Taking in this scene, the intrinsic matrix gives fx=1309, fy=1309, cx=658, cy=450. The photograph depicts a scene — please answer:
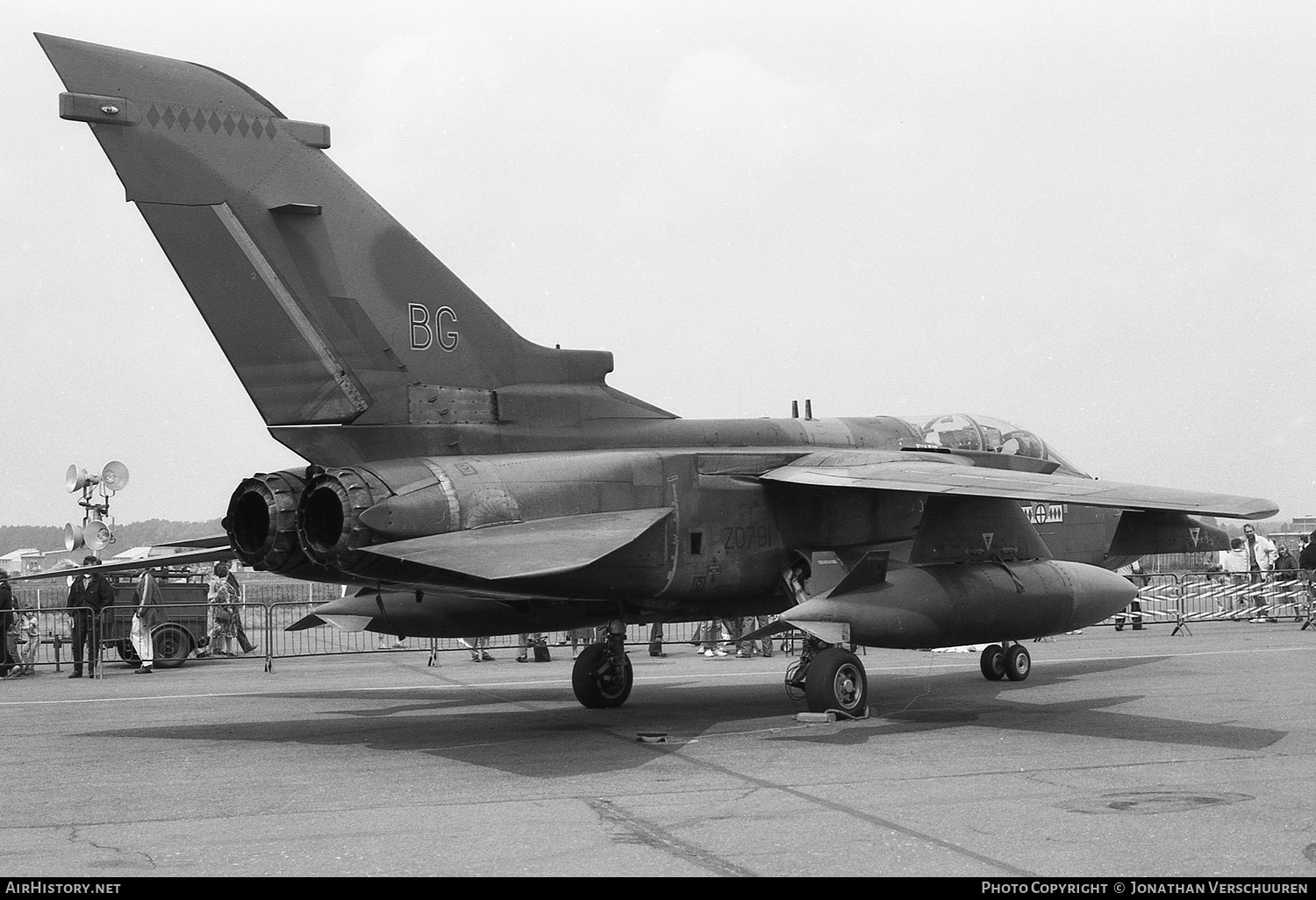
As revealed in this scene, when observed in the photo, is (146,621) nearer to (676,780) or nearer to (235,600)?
(235,600)

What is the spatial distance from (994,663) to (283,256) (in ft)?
31.7

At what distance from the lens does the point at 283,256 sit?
1114 cm

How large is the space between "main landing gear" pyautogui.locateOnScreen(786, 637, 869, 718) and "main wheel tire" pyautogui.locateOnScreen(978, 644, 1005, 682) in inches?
173

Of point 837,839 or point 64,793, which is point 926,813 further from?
point 64,793

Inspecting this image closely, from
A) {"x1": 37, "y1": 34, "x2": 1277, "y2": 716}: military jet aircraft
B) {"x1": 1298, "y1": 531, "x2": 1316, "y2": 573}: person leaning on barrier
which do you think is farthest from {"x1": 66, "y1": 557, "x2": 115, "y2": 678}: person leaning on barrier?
{"x1": 1298, "y1": 531, "x2": 1316, "y2": 573}: person leaning on barrier

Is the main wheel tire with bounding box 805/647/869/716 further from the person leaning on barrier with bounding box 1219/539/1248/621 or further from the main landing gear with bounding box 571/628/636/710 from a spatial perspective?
the person leaning on barrier with bounding box 1219/539/1248/621

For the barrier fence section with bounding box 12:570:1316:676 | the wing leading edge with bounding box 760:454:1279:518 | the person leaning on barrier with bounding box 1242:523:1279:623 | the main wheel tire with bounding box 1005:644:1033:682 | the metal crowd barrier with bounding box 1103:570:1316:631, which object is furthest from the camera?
the person leaning on barrier with bounding box 1242:523:1279:623

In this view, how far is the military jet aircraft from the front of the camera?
34.1 ft

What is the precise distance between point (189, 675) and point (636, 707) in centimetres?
860

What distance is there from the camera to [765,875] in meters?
5.95

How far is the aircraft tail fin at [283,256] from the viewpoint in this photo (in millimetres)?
10594

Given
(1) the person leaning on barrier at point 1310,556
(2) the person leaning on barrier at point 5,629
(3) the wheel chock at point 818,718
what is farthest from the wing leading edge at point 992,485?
(1) the person leaning on barrier at point 1310,556

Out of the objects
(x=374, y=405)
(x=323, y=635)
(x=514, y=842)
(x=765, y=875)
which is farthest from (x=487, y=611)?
(x=323, y=635)

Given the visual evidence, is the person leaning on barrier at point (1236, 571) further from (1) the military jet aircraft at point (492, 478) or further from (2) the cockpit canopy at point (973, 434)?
(1) the military jet aircraft at point (492, 478)
